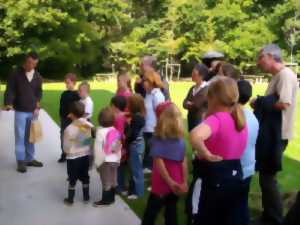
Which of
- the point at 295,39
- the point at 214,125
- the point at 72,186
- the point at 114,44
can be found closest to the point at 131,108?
the point at 72,186

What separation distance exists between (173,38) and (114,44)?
484 cm

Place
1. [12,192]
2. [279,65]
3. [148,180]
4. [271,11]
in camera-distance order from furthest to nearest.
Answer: [271,11] < [148,180] < [12,192] < [279,65]

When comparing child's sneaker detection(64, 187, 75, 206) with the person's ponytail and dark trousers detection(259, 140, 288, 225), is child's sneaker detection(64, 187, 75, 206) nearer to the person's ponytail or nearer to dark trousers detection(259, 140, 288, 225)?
dark trousers detection(259, 140, 288, 225)

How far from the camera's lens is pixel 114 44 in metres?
39.8

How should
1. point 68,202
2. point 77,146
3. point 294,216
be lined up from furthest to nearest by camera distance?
1. point 68,202
2. point 77,146
3. point 294,216

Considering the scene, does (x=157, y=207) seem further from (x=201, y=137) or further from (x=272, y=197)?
(x=201, y=137)

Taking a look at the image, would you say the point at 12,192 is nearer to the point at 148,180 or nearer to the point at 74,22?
the point at 148,180

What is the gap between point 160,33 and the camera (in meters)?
41.7

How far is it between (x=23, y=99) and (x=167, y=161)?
11.2 ft

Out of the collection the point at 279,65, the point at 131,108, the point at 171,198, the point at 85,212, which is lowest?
the point at 85,212

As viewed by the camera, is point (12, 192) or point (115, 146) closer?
point (115, 146)

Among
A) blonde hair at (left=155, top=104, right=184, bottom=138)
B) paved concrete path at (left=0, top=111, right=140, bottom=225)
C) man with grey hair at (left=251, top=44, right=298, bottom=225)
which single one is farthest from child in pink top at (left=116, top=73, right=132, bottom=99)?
blonde hair at (left=155, top=104, right=184, bottom=138)

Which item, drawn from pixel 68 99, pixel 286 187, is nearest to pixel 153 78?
pixel 68 99

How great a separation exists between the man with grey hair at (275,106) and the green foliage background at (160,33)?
3162cm
